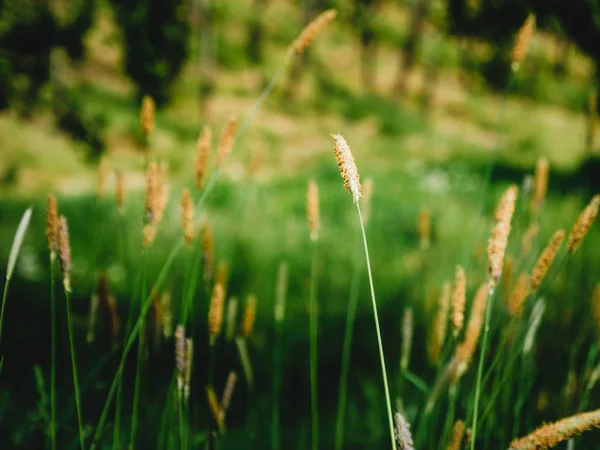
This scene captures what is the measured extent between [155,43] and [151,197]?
1497 cm

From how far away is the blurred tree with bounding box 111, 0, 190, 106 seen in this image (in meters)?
13.4

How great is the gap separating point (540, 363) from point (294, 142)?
1510 cm

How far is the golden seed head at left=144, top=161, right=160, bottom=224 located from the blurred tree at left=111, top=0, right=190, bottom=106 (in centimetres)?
1355

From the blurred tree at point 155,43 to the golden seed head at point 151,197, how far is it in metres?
13.5

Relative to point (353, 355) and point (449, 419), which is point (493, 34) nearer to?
point (353, 355)

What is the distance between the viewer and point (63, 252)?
703 millimetres

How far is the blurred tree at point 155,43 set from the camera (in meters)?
13.4

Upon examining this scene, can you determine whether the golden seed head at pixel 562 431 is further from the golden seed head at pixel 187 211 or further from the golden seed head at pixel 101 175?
the golden seed head at pixel 101 175

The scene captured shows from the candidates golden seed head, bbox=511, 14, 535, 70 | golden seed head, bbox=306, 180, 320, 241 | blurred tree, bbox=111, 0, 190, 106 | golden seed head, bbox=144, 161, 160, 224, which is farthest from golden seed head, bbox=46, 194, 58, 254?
blurred tree, bbox=111, 0, 190, 106

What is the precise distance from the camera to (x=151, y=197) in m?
0.81

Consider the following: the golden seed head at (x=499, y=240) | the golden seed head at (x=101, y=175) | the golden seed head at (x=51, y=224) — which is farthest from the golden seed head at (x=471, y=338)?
the golden seed head at (x=101, y=175)

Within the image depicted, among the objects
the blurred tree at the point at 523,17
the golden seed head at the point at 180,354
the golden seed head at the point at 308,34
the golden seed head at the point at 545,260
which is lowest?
the golden seed head at the point at 180,354

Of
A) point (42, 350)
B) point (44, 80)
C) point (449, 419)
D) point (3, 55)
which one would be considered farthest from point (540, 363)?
point (44, 80)

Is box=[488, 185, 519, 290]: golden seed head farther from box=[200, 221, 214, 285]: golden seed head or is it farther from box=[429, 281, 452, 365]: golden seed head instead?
box=[200, 221, 214, 285]: golden seed head
